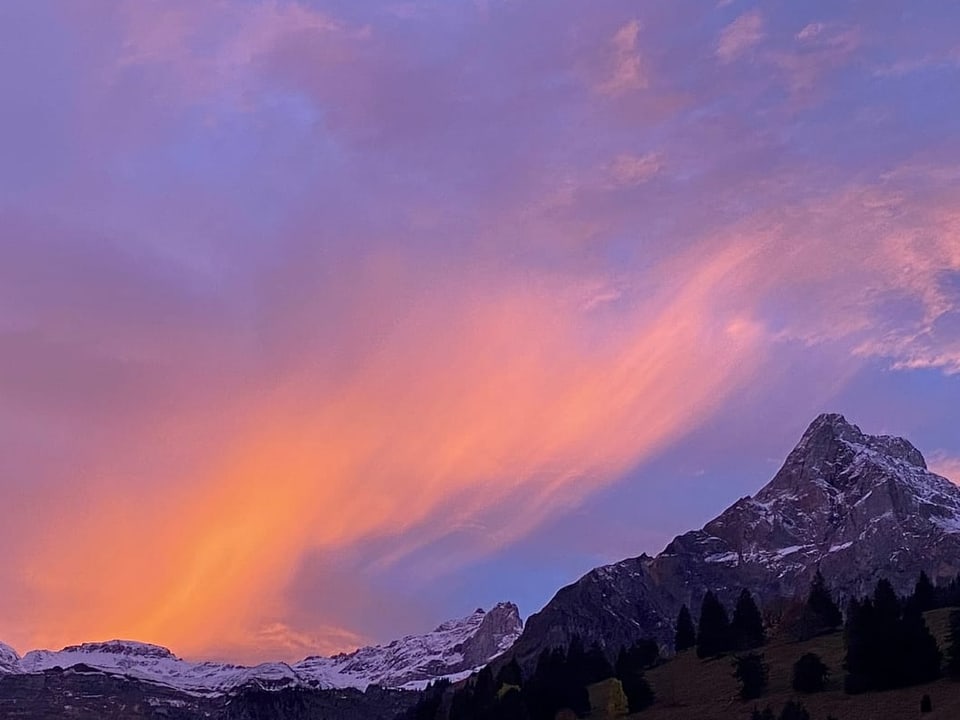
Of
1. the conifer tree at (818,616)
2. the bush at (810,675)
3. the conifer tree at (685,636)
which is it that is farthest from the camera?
the conifer tree at (685,636)

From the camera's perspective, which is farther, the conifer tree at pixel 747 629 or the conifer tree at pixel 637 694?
the conifer tree at pixel 747 629

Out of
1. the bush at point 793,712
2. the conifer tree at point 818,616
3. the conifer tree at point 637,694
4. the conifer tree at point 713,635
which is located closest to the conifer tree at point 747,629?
the conifer tree at point 713,635

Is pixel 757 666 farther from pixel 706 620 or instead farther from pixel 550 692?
pixel 706 620

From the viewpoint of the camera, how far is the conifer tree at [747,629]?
449 feet

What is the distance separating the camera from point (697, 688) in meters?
119

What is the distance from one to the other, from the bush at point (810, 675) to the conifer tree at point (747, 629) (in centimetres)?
3202

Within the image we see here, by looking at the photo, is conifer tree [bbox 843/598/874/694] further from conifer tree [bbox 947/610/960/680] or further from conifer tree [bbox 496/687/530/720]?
conifer tree [bbox 496/687/530/720]

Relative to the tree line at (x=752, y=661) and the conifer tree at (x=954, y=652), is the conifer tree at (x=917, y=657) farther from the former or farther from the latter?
the conifer tree at (x=954, y=652)

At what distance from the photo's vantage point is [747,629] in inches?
5502

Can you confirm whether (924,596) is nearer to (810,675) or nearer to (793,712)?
(810,675)

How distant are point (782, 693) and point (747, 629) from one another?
126 feet

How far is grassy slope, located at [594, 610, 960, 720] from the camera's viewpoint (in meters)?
88.0

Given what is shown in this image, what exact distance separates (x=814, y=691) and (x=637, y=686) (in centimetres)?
2276

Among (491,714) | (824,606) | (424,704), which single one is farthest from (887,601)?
(424,704)
